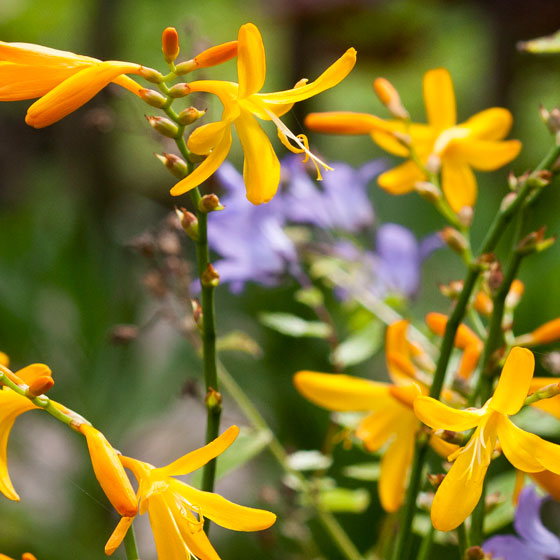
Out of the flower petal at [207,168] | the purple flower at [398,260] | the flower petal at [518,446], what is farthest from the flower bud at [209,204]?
the purple flower at [398,260]

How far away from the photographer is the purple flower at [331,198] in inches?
21.2

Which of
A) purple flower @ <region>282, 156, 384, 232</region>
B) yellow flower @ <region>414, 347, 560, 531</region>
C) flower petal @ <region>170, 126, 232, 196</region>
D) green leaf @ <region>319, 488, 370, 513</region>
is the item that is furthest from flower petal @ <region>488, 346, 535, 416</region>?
purple flower @ <region>282, 156, 384, 232</region>

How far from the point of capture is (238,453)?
362mm

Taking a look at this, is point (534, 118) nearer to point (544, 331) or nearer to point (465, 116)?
point (465, 116)

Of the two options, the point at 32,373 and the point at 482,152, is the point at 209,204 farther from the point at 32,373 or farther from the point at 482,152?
the point at 482,152

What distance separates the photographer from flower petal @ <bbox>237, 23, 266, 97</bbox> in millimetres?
224

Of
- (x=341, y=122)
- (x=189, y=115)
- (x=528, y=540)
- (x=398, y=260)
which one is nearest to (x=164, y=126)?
(x=189, y=115)

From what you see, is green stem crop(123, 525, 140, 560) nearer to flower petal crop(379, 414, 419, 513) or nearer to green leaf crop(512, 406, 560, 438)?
flower petal crop(379, 414, 419, 513)

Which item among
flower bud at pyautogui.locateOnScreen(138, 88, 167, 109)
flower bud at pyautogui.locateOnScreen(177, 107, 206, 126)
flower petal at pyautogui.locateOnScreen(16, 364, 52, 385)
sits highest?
flower bud at pyautogui.locateOnScreen(138, 88, 167, 109)

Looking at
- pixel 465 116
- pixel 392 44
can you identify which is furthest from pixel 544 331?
pixel 465 116

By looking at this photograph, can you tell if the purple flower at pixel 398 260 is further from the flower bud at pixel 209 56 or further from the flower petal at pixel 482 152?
the flower bud at pixel 209 56

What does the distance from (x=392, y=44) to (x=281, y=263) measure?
220 centimetres

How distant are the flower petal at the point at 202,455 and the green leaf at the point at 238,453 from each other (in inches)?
3.8

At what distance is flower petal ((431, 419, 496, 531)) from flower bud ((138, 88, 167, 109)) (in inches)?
5.5
